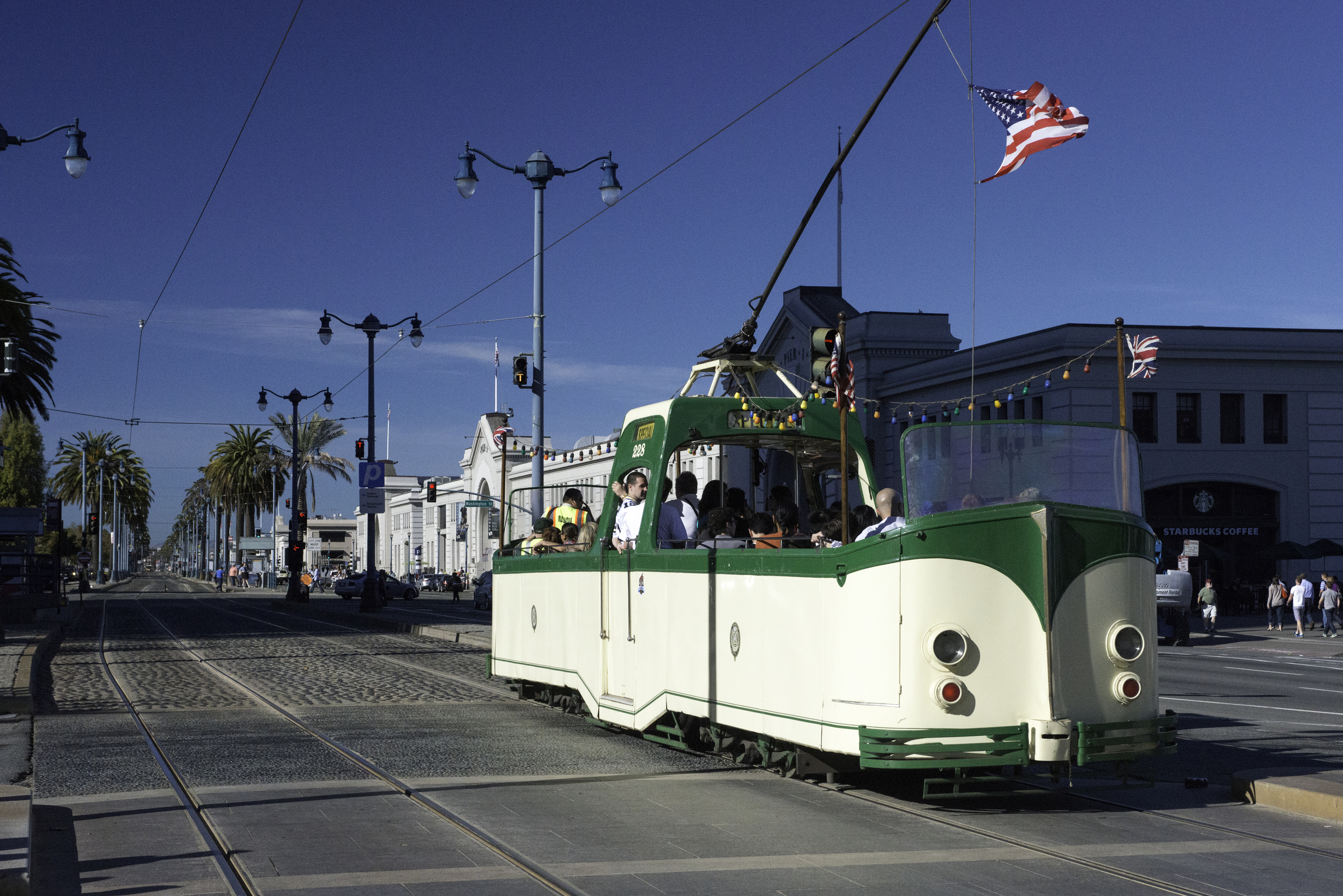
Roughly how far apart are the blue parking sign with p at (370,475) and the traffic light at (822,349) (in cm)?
2824

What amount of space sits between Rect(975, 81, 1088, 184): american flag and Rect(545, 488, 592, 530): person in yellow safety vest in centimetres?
511

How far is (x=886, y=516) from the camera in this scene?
949 centimetres

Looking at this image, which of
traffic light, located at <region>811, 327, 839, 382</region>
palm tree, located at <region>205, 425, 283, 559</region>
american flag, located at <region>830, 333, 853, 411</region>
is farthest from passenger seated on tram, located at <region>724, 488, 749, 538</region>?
palm tree, located at <region>205, 425, 283, 559</region>

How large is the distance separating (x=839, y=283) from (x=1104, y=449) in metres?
47.0

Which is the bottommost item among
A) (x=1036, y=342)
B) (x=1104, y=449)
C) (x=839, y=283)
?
(x=1104, y=449)

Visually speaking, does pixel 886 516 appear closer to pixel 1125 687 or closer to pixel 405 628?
pixel 1125 687

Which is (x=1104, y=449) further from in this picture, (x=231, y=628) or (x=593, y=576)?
(x=231, y=628)

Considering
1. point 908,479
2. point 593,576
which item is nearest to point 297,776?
point 593,576

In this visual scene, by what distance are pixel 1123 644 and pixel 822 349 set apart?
9.75 ft

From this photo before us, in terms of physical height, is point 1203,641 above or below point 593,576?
below

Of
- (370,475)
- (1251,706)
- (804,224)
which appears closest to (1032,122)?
(804,224)

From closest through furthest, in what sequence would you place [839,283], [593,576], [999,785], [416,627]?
[999,785], [593,576], [416,627], [839,283]

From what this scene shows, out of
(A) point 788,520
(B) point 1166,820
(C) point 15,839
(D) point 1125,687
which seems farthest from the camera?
(A) point 788,520

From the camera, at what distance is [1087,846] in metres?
7.81
